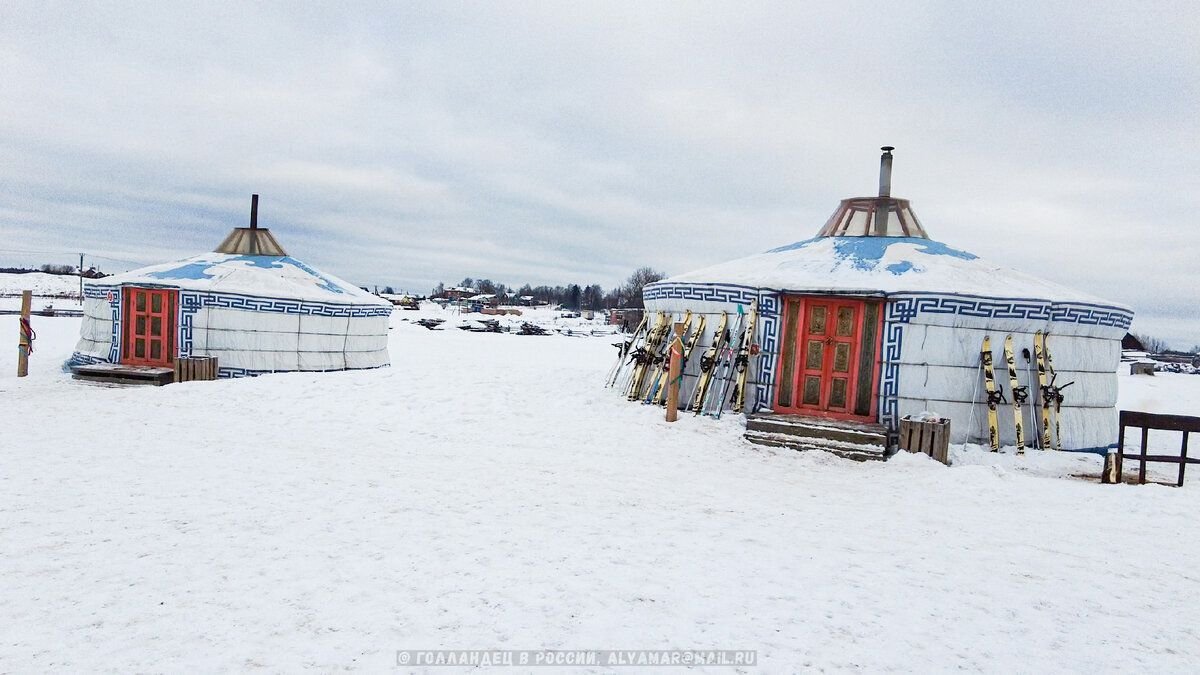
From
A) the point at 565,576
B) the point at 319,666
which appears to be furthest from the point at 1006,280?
the point at 319,666

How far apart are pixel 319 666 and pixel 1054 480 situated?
6.62m

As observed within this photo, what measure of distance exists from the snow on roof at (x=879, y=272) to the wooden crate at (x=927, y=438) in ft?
5.45

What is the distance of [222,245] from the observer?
13.6 meters

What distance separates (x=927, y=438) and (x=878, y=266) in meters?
2.61

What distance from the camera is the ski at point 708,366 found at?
8727 mm

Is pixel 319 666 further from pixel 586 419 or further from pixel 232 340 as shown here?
pixel 232 340

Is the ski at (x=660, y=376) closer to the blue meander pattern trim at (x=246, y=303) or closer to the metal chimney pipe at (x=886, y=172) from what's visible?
the metal chimney pipe at (x=886, y=172)

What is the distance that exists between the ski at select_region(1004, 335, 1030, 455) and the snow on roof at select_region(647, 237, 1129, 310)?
63cm

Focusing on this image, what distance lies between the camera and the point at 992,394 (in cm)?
749

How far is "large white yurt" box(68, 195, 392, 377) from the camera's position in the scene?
11.2 m

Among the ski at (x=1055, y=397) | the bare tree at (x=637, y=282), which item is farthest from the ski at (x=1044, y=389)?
the bare tree at (x=637, y=282)

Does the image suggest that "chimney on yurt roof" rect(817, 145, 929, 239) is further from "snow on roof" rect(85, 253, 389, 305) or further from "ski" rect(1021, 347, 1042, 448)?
"snow on roof" rect(85, 253, 389, 305)

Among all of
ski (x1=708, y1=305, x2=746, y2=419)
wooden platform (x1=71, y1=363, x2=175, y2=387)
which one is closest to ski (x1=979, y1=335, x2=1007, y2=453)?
ski (x1=708, y1=305, x2=746, y2=419)

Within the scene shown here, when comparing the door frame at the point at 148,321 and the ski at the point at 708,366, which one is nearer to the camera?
the ski at the point at 708,366
